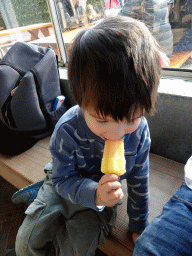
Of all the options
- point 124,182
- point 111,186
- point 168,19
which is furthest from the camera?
point 124,182

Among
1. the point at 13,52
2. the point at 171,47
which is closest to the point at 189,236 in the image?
the point at 171,47

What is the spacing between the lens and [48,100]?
161cm

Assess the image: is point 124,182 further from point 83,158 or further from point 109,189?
point 109,189

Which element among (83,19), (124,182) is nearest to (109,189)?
(124,182)

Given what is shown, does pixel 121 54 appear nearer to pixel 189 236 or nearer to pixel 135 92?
pixel 135 92

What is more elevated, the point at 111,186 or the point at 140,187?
the point at 111,186

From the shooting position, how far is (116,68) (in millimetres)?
494

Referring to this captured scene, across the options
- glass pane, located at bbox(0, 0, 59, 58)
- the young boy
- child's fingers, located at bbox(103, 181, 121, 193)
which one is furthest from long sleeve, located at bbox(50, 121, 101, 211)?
glass pane, located at bbox(0, 0, 59, 58)

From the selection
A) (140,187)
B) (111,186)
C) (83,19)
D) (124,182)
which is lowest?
(124,182)

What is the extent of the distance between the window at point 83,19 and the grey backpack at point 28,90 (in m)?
0.28

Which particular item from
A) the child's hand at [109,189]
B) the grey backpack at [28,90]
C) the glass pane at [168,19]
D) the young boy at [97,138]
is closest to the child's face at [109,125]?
the young boy at [97,138]

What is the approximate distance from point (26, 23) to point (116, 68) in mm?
2110

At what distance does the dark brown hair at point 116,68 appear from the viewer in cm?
50

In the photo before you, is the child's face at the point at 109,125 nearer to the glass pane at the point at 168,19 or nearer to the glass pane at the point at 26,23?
the glass pane at the point at 168,19
